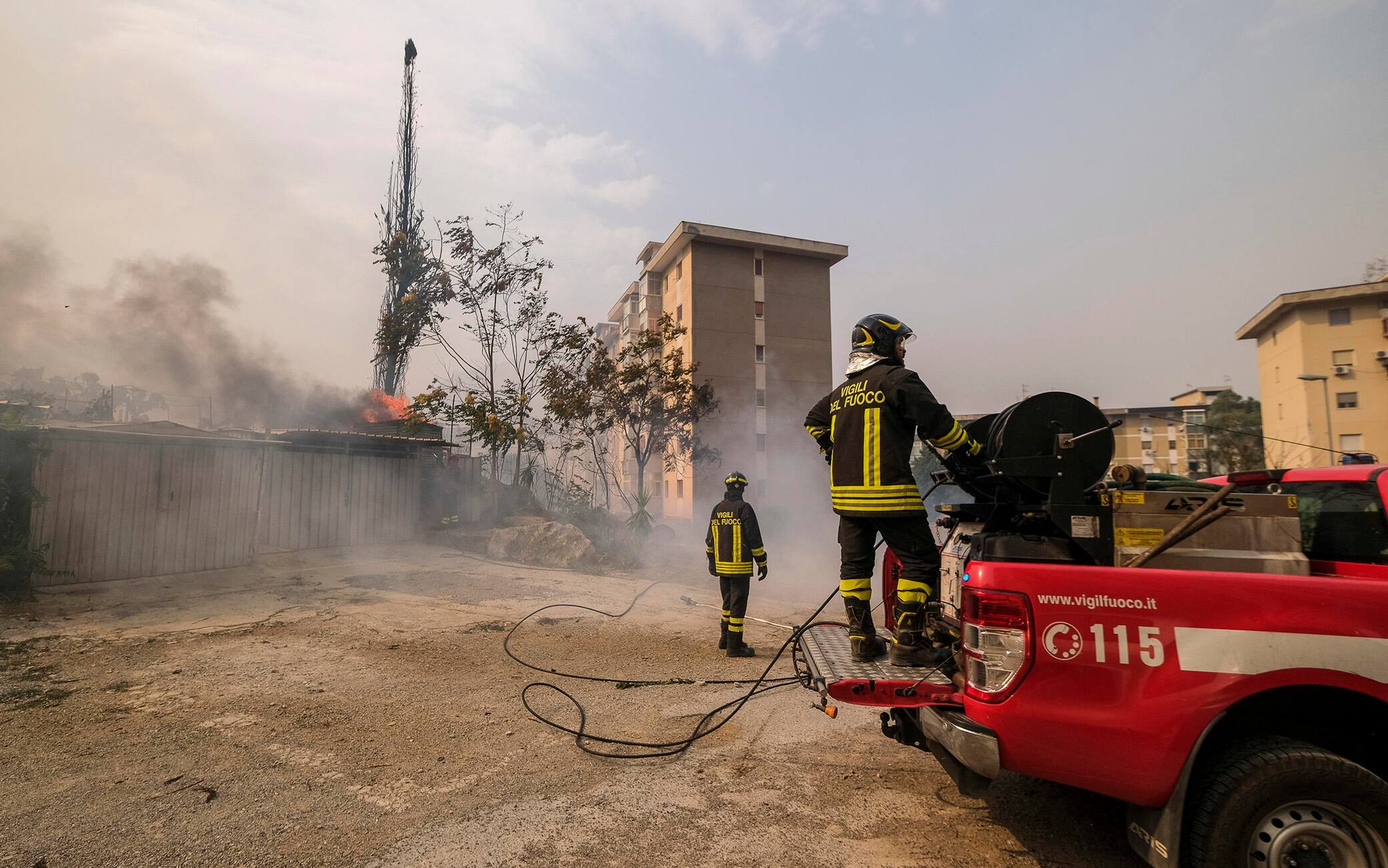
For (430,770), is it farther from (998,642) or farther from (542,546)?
(542,546)

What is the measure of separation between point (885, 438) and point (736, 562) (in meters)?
4.03

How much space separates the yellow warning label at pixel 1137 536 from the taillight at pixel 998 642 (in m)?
0.60

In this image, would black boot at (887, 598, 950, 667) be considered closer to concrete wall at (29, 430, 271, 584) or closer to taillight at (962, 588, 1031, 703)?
taillight at (962, 588, 1031, 703)

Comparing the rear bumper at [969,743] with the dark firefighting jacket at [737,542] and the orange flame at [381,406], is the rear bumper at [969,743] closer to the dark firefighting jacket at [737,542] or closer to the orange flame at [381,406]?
the dark firefighting jacket at [737,542]

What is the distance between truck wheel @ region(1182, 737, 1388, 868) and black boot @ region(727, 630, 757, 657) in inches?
194

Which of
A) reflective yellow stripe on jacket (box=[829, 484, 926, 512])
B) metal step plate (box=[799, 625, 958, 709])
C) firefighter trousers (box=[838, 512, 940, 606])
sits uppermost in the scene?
reflective yellow stripe on jacket (box=[829, 484, 926, 512])

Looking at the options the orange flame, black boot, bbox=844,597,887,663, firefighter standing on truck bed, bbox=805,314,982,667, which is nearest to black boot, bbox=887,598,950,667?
firefighter standing on truck bed, bbox=805,314,982,667

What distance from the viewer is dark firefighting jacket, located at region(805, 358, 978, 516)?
137 inches

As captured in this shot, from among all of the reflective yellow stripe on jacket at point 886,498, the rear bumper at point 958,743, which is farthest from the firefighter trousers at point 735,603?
the rear bumper at point 958,743

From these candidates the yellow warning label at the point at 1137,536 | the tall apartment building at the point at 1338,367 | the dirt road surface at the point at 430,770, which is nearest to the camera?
the yellow warning label at the point at 1137,536

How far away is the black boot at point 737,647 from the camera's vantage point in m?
7.14

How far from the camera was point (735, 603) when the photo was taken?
23.7ft

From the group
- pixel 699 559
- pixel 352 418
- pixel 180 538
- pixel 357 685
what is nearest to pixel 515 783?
pixel 357 685

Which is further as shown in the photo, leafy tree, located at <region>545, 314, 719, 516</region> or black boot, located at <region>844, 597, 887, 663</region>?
leafy tree, located at <region>545, 314, 719, 516</region>
